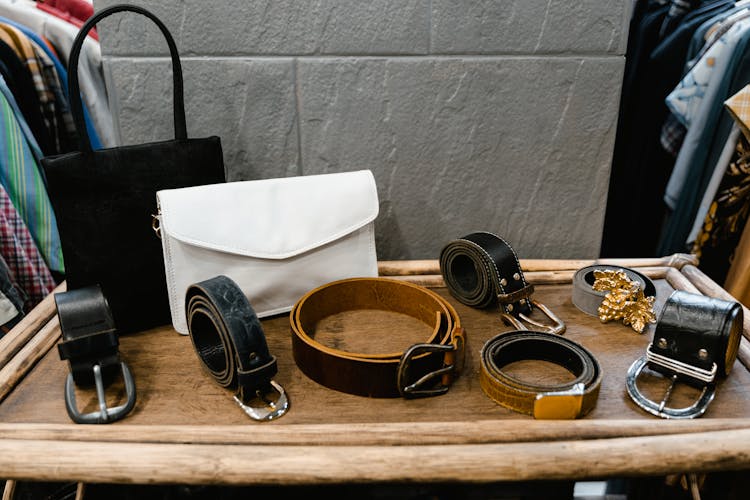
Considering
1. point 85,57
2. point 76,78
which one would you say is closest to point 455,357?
point 76,78

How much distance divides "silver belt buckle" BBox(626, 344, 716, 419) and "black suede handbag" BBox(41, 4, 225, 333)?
2.25 ft

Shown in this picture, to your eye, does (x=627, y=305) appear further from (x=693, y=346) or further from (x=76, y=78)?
(x=76, y=78)

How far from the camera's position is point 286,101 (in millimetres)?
974

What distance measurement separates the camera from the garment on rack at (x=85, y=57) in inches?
51.2

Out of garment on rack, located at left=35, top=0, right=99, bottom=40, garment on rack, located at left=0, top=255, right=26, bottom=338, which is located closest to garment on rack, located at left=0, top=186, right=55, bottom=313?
garment on rack, located at left=0, top=255, right=26, bottom=338

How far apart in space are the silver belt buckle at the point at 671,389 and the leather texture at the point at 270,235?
42cm

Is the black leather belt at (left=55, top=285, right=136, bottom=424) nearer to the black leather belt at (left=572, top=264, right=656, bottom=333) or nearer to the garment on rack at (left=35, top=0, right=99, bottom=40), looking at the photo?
the black leather belt at (left=572, top=264, right=656, bottom=333)

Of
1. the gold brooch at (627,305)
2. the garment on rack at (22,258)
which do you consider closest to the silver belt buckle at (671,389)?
the gold brooch at (627,305)

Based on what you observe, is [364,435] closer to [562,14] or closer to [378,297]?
[378,297]

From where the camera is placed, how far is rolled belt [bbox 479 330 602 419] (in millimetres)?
629

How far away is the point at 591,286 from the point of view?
89 centimetres

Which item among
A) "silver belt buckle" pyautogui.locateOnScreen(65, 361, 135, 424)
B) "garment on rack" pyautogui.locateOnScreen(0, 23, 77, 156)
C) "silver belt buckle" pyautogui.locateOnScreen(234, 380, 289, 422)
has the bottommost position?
"silver belt buckle" pyautogui.locateOnScreen(234, 380, 289, 422)

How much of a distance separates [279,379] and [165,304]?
0.81ft

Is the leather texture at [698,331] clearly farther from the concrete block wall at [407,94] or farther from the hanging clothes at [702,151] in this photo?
the hanging clothes at [702,151]
